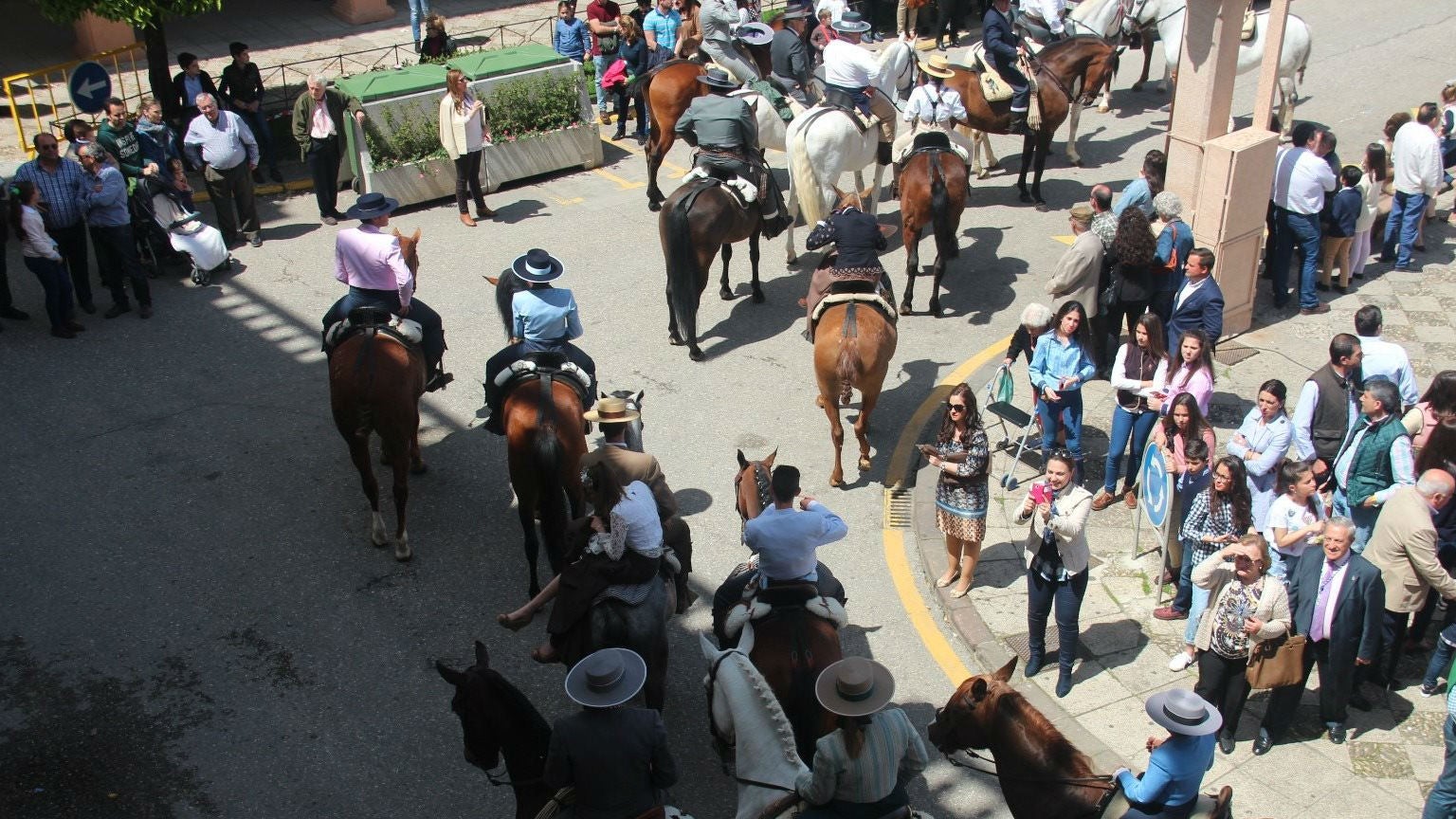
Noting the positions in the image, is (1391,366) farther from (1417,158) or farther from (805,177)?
(805,177)

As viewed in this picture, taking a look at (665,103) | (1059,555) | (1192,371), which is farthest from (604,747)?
(665,103)

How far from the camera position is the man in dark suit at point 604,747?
20.0 feet

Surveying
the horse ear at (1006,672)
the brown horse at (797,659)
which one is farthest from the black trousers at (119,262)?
the horse ear at (1006,672)

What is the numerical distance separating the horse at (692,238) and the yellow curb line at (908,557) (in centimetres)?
228

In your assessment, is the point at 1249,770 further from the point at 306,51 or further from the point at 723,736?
the point at 306,51

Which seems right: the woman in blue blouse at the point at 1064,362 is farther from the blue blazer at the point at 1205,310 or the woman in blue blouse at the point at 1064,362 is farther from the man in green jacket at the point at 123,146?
the man in green jacket at the point at 123,146

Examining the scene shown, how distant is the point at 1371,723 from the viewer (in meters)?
7.95

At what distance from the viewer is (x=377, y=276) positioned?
10.5 m

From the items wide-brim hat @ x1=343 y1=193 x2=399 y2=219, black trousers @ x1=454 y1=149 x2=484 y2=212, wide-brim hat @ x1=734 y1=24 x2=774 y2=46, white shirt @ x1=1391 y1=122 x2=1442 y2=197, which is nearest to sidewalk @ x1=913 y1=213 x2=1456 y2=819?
white shirt @ x1=1391 y1=122 x2=1442 y2=197

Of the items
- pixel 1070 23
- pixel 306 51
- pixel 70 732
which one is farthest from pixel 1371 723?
pixel 306 51

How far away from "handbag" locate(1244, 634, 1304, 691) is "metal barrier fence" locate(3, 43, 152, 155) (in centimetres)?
1497

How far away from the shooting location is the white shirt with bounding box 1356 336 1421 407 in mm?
9469

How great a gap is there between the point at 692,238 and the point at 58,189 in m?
6.09

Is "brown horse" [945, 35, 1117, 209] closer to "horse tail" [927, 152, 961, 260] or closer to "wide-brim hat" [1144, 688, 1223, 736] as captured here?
"horse tail" [927, 152, 961, 260]
